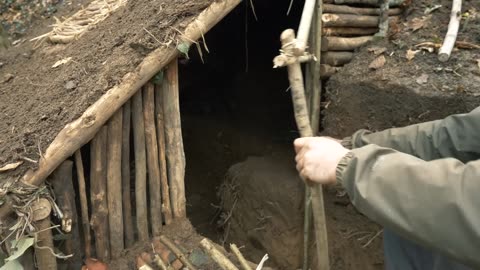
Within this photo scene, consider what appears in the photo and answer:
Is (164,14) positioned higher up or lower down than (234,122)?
higher up

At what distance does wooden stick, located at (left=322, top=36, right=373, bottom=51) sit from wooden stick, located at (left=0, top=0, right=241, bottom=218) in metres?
0.99

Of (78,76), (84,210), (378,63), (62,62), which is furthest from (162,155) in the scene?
(378,63)

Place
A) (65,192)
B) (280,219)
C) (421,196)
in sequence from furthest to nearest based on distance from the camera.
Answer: (280,219) < (65,192) < (421,196)

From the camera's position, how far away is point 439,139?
2.08 metres

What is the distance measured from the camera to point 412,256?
1.86 meters

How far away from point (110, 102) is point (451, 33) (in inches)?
96.7

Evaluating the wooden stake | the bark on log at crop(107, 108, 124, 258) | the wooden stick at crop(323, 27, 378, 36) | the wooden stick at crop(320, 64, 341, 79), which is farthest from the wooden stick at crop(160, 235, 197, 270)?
→ the wooden stick at crop(323, 27, 378, 36)

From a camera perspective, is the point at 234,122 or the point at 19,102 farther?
the point at 234,122

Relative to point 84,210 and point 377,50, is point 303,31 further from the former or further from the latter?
point 377,50

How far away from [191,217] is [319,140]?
377 centimetres

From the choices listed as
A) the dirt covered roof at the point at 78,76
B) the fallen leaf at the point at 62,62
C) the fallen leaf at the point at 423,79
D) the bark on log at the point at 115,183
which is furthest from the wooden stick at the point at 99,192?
the fallen leaf at the point at 423,79

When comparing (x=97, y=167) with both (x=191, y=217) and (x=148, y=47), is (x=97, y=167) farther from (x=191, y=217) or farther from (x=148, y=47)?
(x=191, y=217)

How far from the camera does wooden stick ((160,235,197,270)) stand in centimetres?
274

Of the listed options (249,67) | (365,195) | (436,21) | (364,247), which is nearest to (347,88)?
(436,21)
